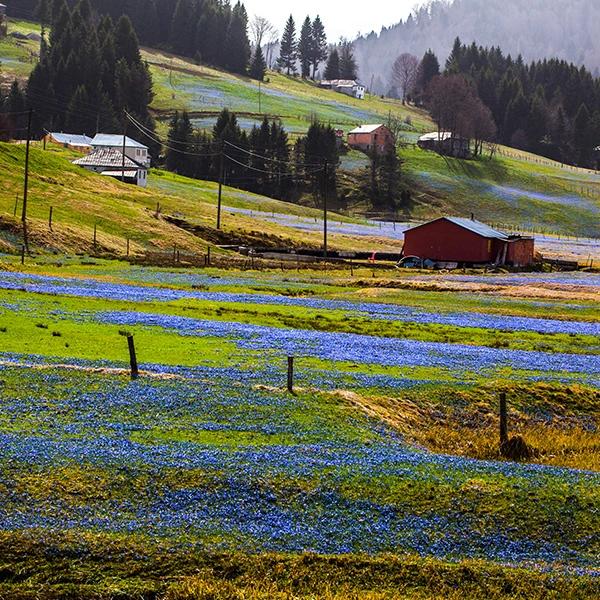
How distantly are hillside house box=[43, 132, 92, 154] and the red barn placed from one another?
72086 mm

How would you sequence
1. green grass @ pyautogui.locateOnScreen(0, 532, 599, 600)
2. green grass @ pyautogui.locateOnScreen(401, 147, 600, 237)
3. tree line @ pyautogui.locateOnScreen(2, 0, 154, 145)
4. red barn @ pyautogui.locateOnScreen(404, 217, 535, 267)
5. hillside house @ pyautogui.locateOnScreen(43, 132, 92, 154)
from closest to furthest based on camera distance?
green grass @ pyautogui.locateOnScreen(0, 532, 599, 600)
red barn @ pyautogui.locateOnScreen(404, 217, 535, 267)
hillside house @ pyautogui.locateOnScreen(43, 132, 92, 154)
green grass @ pyautogui.locateOnScreen(401, 147, 600, 237)
tree line @ pyautogui.locateOnScreen(2, 0, 154, 145)

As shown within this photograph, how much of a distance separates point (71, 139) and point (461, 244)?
8310cm

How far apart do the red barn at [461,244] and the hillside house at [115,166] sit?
4990 centimetres

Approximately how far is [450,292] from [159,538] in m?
55.1

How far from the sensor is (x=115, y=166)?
142 metres

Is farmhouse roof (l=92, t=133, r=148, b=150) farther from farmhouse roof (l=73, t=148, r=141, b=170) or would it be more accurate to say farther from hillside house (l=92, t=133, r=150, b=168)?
farmhouse roof (l=73, t=148, r=141, b=170)

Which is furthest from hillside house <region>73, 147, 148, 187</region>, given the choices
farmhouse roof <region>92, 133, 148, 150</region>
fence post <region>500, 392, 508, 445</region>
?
fence post <region>500, 392, 508, 445</region>

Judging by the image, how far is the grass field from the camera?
1841cm

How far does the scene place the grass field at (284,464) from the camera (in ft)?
60.4

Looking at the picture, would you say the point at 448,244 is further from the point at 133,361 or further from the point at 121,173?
the point at 133,361

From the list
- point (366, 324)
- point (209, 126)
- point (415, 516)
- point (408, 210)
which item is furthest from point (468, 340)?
point (209, 126)

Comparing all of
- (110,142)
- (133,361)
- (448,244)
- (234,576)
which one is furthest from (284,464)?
(110,142)

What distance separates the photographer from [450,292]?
7194 cm

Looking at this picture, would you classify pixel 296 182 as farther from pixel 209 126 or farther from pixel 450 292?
pixel 450 292
